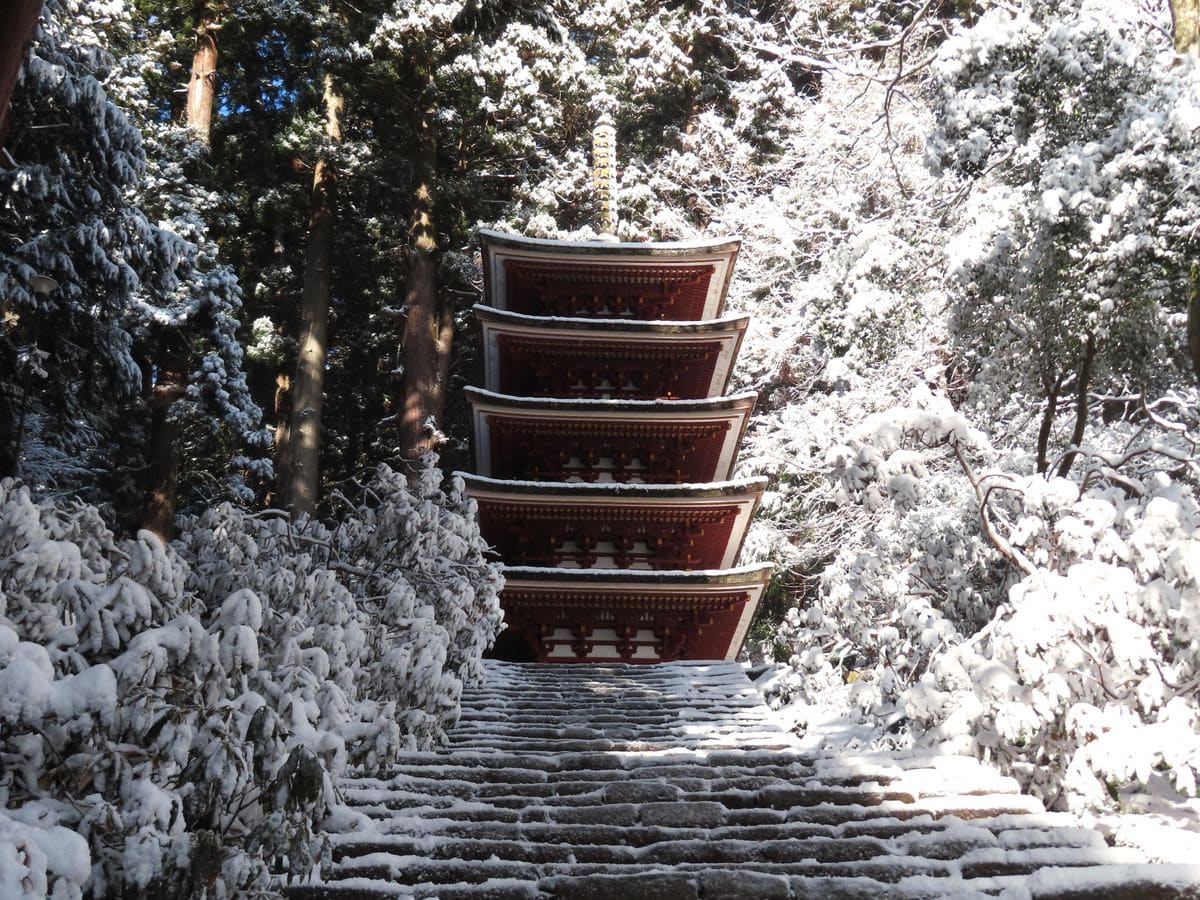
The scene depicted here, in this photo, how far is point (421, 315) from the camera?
1916 centimetres

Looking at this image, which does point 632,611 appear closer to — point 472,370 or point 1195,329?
point 1195,329

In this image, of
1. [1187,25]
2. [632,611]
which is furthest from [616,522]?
[1187,25]

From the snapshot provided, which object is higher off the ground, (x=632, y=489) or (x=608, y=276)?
(x=608, y=276)

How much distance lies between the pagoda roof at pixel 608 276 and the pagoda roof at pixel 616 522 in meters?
3.85

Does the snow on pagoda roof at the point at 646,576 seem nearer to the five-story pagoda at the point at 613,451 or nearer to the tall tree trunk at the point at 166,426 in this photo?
the five-story pagoda at the point at 613,451

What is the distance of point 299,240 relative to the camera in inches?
885

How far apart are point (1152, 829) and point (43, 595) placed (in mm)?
5508

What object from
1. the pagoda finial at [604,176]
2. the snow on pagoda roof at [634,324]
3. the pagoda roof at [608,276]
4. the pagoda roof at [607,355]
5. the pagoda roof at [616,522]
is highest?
the pagoda finial at [604,176]

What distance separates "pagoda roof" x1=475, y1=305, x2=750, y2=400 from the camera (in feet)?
48.0

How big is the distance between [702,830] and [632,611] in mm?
7556

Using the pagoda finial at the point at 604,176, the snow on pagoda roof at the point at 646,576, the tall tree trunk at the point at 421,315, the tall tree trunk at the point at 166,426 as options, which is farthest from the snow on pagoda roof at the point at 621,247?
the tall tree trunk at the point at 166,426

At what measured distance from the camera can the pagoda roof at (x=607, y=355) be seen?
14641 millimetres

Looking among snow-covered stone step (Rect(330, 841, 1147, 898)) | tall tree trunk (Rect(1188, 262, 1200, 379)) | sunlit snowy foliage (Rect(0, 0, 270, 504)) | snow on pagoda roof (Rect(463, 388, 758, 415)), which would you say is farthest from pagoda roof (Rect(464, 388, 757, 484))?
snow-covered stone step (Rect(330, 841, 1147, 898))

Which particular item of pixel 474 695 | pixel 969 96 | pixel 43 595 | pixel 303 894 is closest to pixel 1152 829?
pixel 303 894
